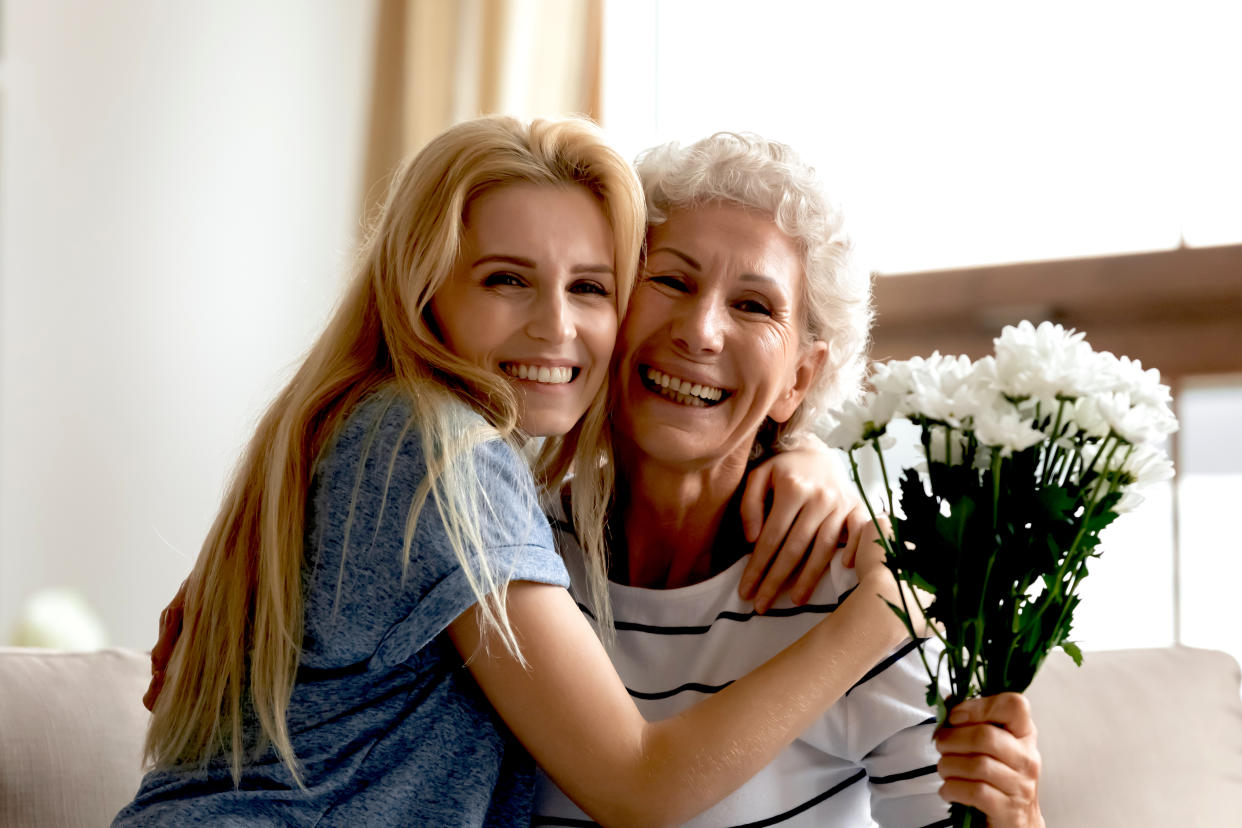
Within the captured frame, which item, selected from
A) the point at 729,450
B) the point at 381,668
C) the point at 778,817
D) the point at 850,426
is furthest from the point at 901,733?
the point at 381,668

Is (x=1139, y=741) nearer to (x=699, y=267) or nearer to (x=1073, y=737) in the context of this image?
(x=1073, y=737)

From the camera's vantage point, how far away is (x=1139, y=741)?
176 cm

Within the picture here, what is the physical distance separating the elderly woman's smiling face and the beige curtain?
1.70 m

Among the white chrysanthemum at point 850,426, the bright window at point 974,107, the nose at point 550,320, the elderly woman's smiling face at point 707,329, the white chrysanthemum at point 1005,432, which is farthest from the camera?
the bright window at point 974,107

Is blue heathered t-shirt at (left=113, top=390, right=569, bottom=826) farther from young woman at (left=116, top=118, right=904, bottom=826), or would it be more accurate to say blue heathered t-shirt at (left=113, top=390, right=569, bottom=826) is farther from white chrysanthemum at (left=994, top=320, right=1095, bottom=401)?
white chrysanthemum at (left=994, top=320, right=1095, bottom=401)

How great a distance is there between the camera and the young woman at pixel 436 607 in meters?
1.19

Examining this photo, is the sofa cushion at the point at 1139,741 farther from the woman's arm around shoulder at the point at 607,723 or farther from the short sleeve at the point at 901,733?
the woman's arm around shoulder at the point at 607,723

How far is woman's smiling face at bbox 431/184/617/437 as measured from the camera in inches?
54.6

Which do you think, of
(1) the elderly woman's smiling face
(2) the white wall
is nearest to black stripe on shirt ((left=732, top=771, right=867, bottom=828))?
(1) the elderly woman's smiling face

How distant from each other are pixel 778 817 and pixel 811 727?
0.11 m

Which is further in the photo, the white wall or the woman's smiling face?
the white wall

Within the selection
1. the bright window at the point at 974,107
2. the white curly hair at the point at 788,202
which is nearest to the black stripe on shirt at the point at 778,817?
the white curly hair at the point at 788,202

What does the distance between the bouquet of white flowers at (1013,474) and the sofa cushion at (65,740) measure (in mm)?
1091

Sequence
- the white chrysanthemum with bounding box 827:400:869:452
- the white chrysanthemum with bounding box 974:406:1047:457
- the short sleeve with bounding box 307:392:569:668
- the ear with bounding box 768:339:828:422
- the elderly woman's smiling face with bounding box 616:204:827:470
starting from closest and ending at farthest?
the white chrysanthemum with bounding box 974:406:1047:457, the white chrysanthemum with bounding box 827:400:869:452, the short sleeve with bounding box 307:392:569:668, the elderly woman's smiling face with bounding box 616:204:827:470, the ear with bounding box 768:339:828:422
